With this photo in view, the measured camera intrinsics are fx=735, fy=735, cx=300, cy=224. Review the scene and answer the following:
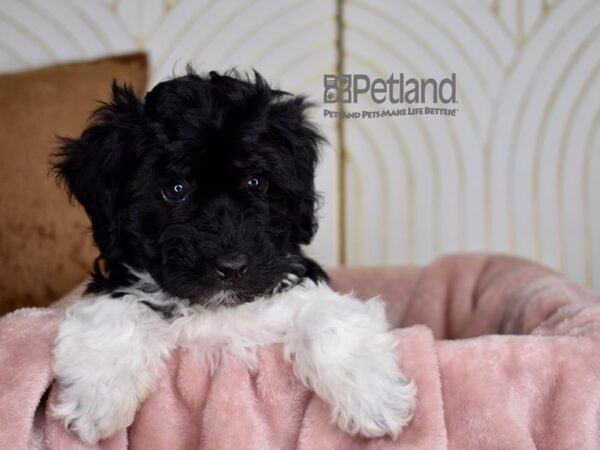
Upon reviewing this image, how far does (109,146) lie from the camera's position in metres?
1.83

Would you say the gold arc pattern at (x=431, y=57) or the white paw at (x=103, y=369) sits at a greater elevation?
the gold arc pattern at (x=431, y=57)

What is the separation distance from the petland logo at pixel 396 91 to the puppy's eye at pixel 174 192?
1.70 metres

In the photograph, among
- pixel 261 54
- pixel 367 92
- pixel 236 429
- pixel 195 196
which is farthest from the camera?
pixel 261 54

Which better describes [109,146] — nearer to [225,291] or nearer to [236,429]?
[225,291]

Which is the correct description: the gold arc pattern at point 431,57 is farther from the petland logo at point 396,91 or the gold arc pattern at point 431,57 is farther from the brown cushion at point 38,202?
the brown cushion at point 38,202

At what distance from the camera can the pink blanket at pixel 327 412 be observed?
1.52m

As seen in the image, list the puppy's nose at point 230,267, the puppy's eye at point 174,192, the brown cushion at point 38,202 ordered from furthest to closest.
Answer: the brown cushion at point 38,202 < the puppy's eye at point 174,192 < the puppy's nose at point 230,267

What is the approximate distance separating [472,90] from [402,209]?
0.72 metres

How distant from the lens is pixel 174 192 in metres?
1.79

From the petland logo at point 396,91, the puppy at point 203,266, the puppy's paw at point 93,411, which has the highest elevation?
the petland logo at point 396,91

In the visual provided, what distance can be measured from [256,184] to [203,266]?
29 cm

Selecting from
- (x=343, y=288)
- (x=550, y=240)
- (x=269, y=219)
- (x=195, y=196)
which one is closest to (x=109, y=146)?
(x=195, y=196)

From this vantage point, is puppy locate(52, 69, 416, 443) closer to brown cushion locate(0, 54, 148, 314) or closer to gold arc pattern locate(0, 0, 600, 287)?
brown cushion locate(0, 54, 148, 314)

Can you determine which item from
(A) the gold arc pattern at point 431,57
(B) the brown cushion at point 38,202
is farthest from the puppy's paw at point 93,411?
(A) the gold arc pattern at point 431,57
